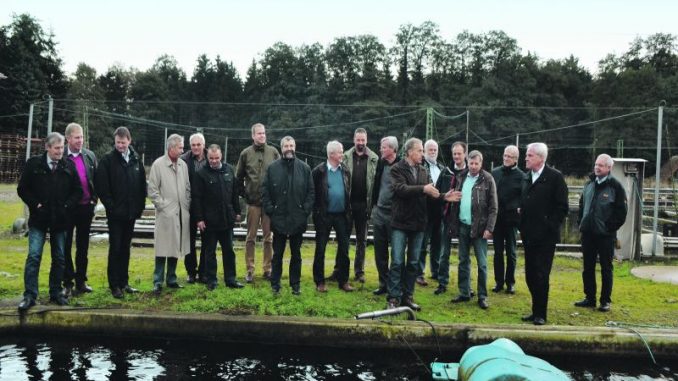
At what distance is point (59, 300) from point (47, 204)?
40.5 inches

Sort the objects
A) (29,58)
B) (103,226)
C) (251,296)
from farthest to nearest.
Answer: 1. (29,58)
2. (103,226)
3. (251,296)

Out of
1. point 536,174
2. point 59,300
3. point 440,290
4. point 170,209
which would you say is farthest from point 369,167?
point 59,300

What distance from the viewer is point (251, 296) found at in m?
6.13

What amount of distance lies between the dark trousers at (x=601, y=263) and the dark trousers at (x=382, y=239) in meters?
2.36

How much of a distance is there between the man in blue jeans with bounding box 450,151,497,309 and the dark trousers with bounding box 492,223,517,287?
75cm

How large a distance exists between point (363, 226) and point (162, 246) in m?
2.50

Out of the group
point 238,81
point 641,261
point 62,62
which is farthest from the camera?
point 238,81

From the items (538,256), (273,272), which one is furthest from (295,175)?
(538,256)

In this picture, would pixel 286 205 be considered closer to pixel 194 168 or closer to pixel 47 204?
pixel 194 168

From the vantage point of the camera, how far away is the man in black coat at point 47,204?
5750 millimetres

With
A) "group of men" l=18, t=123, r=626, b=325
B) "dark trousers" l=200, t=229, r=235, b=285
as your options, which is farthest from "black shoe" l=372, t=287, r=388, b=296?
"dark trousers" l=200, t=229, r=235, b=285

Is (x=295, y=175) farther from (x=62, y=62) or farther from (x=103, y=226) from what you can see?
(x=62, y=62)

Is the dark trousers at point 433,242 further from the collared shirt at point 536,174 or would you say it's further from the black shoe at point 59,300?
the black shoe at point 59,300

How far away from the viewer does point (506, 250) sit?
7.24m
